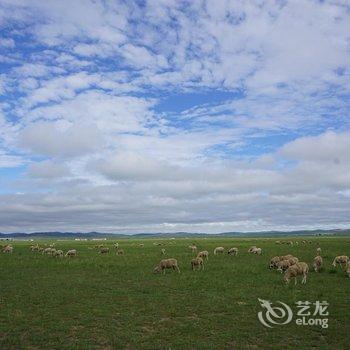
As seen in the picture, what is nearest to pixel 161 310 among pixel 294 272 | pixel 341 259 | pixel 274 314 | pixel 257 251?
pixel 274 314

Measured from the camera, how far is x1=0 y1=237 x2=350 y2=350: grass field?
15008 mm

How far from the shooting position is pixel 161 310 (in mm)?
19750

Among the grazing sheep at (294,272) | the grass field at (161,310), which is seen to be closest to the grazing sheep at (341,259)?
the grass field at (161,310)

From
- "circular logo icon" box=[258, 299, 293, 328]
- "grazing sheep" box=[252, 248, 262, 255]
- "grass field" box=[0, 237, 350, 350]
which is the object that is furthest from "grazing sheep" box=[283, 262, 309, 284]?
"grazing sheep" box=[252, 248, 262, 255]

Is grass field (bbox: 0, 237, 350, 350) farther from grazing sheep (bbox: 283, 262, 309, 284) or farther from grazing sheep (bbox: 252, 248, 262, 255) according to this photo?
grazing sheep (bbox: 252, 248, 262, 255)

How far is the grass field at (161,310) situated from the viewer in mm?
15008

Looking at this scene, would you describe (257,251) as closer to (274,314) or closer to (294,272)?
(294,272)

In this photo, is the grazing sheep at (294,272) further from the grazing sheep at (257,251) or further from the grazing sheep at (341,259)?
the grazing sheep at (257,251)

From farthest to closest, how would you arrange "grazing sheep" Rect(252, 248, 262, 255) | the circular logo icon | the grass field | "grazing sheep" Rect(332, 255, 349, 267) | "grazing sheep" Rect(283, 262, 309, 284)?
"grazing sheep" Rect(252, 248, 262, 255) < "grazing sheep" Rect(332, 255, 349, 267) < "grazing sheep" Rect(283, 262, 309, 284) < the circular logo icon < the grass field

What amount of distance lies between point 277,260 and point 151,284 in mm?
14250

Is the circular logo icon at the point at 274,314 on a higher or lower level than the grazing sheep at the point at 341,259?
lower

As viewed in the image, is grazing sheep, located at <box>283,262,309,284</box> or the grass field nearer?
the grass field

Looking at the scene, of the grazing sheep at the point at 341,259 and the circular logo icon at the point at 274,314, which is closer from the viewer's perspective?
the circular logo icon at the point at 274,314

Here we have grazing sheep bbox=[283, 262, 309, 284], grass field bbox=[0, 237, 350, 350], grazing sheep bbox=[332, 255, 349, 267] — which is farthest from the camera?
grazing sheep bbox=[332, 255, 349, 267]
